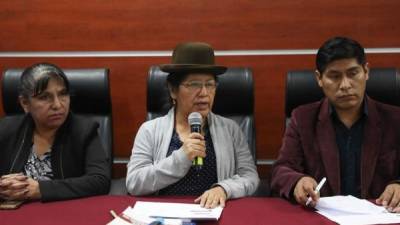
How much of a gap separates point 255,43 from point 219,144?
92 centimetres

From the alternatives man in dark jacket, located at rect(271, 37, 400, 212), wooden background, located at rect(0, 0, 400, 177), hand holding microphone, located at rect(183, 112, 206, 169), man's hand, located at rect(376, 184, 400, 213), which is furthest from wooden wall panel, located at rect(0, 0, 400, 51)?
man's hand, located at rect(376, 184, 400, 213)

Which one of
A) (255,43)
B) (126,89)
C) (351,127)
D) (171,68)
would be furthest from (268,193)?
(126,89)

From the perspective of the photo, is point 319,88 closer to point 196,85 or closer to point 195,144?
point 196,85

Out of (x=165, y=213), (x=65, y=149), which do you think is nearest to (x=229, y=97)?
(x=65, y=149)

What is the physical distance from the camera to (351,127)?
1861 mm

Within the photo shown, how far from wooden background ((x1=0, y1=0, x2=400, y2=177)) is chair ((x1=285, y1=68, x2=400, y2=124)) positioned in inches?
19.6

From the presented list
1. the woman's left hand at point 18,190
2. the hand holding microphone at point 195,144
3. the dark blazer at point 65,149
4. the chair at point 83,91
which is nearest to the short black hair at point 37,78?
the dark blazer at point 65,149

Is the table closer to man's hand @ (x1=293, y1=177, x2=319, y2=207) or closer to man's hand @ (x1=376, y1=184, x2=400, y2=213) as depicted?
man's hand @ (x1=293, y1=177, x2=319, y2=207)

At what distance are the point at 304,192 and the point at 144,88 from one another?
1474mm

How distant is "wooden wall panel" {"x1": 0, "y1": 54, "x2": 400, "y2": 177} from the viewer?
269cm

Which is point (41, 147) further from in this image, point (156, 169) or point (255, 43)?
point (255, 43)

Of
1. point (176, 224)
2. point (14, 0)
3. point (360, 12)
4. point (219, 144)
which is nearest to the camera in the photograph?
point (176, 224)

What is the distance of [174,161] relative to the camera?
175cm

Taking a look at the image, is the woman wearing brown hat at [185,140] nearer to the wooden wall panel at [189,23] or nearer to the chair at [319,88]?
the chair at [319,88]
